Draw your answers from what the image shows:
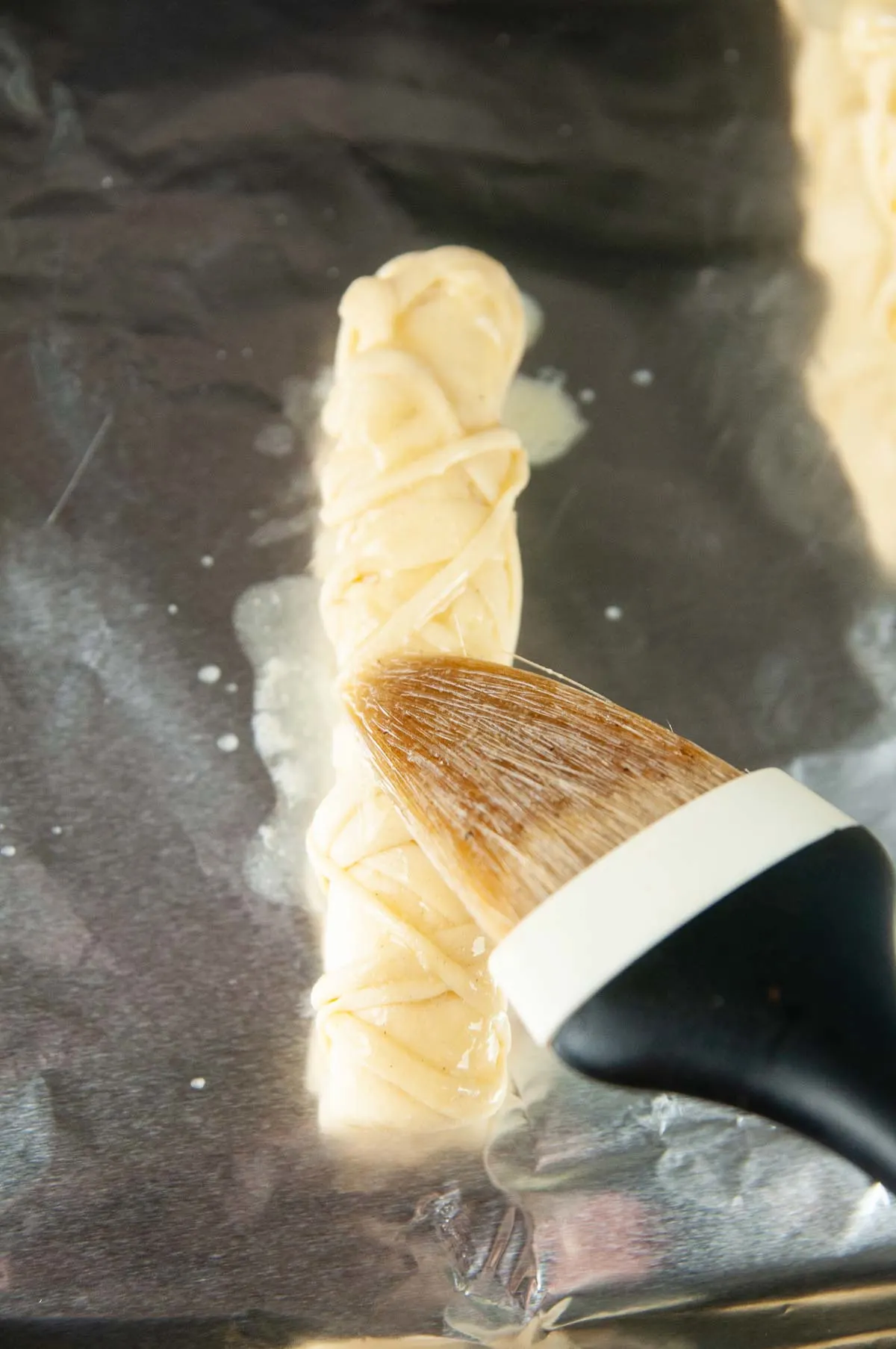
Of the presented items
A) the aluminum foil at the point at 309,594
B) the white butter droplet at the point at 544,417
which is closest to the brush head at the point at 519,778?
the aluminum foil at the point at 309,594

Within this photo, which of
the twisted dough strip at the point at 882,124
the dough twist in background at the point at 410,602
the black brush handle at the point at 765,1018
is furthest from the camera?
the twisted dough strip at the point at 882,124

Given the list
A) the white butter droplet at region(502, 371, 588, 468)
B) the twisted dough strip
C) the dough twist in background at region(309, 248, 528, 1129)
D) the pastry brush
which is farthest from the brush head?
the twisted dough strip

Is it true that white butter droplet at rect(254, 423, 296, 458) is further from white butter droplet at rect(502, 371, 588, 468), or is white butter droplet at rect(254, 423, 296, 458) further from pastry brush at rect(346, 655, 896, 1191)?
pastry brush at rect(346, 655, 896, 1191)

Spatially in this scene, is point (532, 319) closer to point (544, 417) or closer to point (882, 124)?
point (544, 417)

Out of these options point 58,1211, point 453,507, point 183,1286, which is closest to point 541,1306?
point 183,1286

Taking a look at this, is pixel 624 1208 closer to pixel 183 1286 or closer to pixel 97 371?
pixel 183 1286

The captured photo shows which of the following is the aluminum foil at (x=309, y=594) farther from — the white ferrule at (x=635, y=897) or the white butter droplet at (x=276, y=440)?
the white ferrule at (x=635, y=897)
